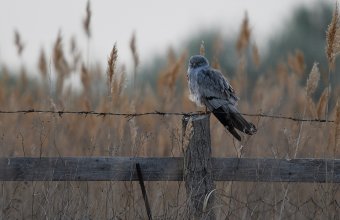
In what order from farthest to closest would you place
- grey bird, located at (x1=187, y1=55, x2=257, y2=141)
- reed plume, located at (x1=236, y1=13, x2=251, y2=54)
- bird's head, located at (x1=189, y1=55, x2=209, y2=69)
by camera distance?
reed plume, located at (x1=236, y1=13, x2=251, y2=54), bird's head, located at (x1=189, y1=55, x2=209, y2=69), grey bird, located at (x1=187, y1=55, x2=257, y2=141)

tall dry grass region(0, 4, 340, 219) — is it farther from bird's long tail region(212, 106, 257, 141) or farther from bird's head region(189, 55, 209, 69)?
bird's head region(189, 55, 209, 69)

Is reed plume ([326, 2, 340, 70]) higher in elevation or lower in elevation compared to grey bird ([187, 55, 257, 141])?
higher

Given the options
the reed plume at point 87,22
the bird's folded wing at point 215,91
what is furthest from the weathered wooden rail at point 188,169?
the reed plume at point 87,22

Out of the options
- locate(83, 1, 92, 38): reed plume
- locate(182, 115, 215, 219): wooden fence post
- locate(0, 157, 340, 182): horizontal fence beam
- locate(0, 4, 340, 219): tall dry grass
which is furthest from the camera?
locate(83, 1, 92, 38): reed plume

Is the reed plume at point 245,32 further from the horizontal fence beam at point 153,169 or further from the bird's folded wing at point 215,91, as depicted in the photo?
the horizontal fence beam at point 153,169

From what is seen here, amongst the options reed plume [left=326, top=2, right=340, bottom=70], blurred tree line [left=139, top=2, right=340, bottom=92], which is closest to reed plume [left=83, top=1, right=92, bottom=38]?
reed plume [left=326, top=2, right=340, bottom=70]

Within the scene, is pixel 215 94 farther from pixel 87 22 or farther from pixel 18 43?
pixel 18 43

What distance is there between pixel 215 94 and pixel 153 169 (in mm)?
1523

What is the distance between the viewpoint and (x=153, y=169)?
475cm

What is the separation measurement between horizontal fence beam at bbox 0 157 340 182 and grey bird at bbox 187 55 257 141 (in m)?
0.43

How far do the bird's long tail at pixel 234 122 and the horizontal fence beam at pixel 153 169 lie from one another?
14.8 inches

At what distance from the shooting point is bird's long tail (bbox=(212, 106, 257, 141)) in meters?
5.27

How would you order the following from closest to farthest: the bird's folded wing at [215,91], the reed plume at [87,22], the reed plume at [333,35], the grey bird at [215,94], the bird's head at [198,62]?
1. the reed plume at [333,35]
2. the grey bird at [215,94]
3. the bird's folded wing at [215,91]
4. the bird's head at [198,62]
5. the reed plume at [87,22]

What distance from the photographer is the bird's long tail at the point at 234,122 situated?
17.3ft
